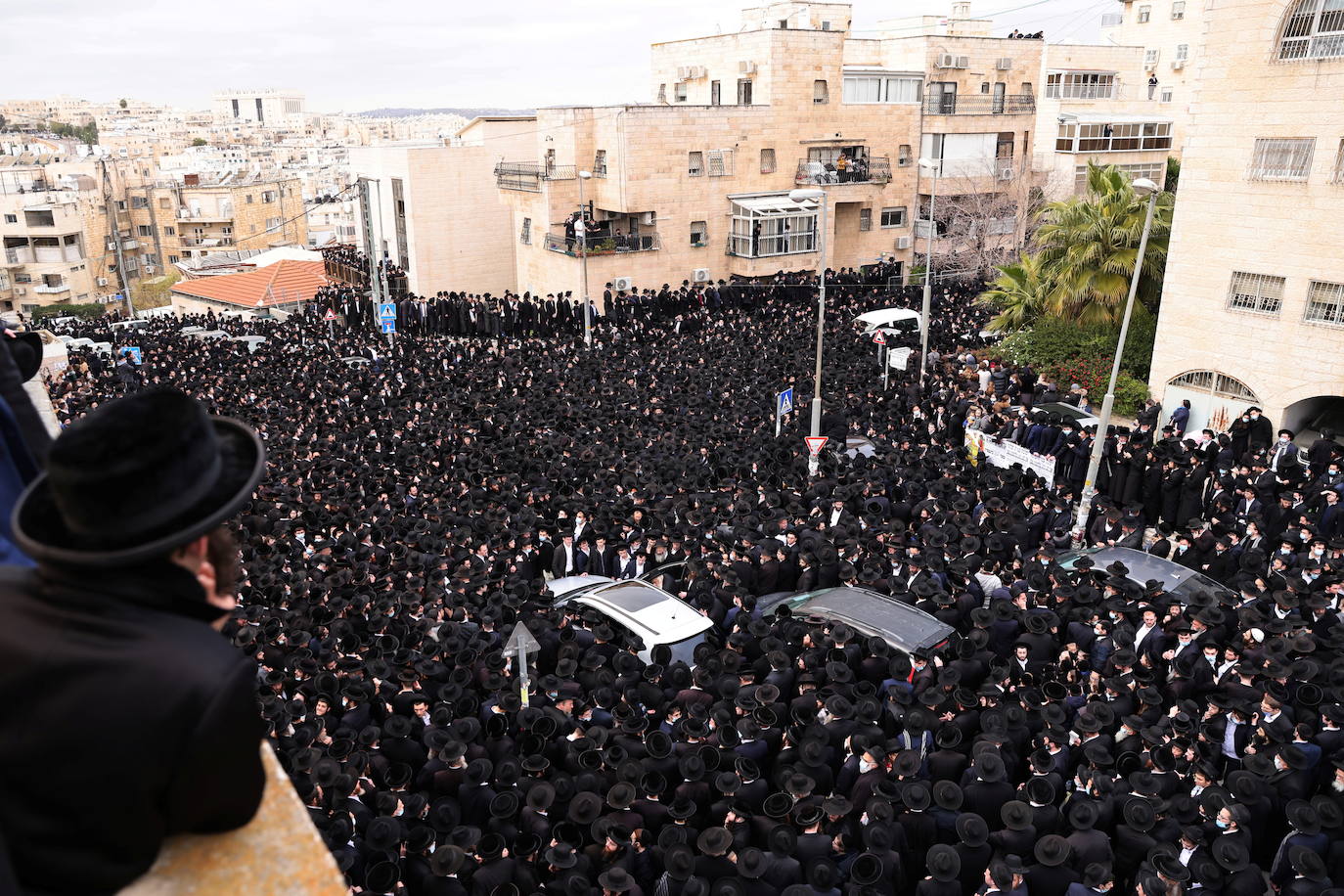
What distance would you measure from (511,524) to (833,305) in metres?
20.9

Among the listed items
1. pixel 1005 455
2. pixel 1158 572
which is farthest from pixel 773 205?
pixel 1158 572

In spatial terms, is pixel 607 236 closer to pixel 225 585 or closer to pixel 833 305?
pixel 833 305

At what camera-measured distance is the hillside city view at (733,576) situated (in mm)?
2070

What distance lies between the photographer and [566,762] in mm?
8555

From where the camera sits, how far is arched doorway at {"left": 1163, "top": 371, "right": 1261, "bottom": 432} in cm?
2025

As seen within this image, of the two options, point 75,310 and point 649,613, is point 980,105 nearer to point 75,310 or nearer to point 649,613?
point 649,613

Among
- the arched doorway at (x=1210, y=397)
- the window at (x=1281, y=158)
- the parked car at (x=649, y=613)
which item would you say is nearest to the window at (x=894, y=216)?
the arched doorway at (x=1210, y=397)

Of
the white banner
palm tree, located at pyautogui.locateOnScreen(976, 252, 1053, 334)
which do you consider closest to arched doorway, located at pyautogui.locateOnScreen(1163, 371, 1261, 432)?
palm tree, located at pyautogui.locateOnScreen(976, 252, 1053, 334)

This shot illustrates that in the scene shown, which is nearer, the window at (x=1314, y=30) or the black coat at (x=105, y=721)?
the black coat at (x=105, y=721)

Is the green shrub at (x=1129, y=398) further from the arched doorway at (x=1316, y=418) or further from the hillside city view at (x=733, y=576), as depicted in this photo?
the arched doorway at (x=1316, y=418)

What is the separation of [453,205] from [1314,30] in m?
36.0

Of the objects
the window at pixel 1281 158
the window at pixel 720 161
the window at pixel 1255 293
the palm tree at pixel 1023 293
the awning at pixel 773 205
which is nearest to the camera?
the window at pixel 1281 158

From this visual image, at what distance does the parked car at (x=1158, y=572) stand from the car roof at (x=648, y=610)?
5564 mm

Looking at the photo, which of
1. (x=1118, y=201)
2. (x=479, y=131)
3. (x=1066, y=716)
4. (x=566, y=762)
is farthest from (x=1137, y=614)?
(x=479, y=131)
